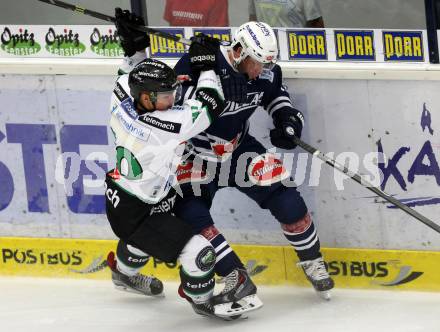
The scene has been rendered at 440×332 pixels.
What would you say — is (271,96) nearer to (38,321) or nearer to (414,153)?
(414,153)

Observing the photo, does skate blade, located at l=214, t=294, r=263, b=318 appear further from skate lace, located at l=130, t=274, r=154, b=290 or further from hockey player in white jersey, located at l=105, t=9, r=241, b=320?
skate lace, located at l=130, t=274, r=154, b=290

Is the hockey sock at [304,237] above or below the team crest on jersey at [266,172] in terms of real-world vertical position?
below

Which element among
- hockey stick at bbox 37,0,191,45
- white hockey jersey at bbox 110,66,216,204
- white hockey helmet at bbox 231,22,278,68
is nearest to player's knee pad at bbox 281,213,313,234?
white hockey jersey at bbox 110,66,216,204

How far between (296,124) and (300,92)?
280 millimetres

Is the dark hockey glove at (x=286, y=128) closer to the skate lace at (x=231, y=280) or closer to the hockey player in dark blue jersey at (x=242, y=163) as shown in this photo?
the hockey player in dark blue jersey at (x=242, y=163)

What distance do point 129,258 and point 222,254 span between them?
0.47m

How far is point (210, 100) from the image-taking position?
4.73 metres

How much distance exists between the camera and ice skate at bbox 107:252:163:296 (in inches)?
212

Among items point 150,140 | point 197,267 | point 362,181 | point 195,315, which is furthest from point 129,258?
point 362,181

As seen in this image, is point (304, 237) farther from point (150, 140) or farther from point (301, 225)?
point (150, 140)

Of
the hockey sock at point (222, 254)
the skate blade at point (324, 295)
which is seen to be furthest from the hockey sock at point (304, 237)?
the hockey sock at point (222, 254)

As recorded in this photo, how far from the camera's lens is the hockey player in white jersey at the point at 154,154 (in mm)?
4688

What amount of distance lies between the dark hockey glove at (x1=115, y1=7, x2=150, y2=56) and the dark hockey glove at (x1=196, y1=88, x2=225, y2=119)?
0.48 meters

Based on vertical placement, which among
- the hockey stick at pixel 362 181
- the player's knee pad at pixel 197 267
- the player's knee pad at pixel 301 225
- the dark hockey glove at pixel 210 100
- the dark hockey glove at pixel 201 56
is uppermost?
the dark hockey glove at pixel 201 56
